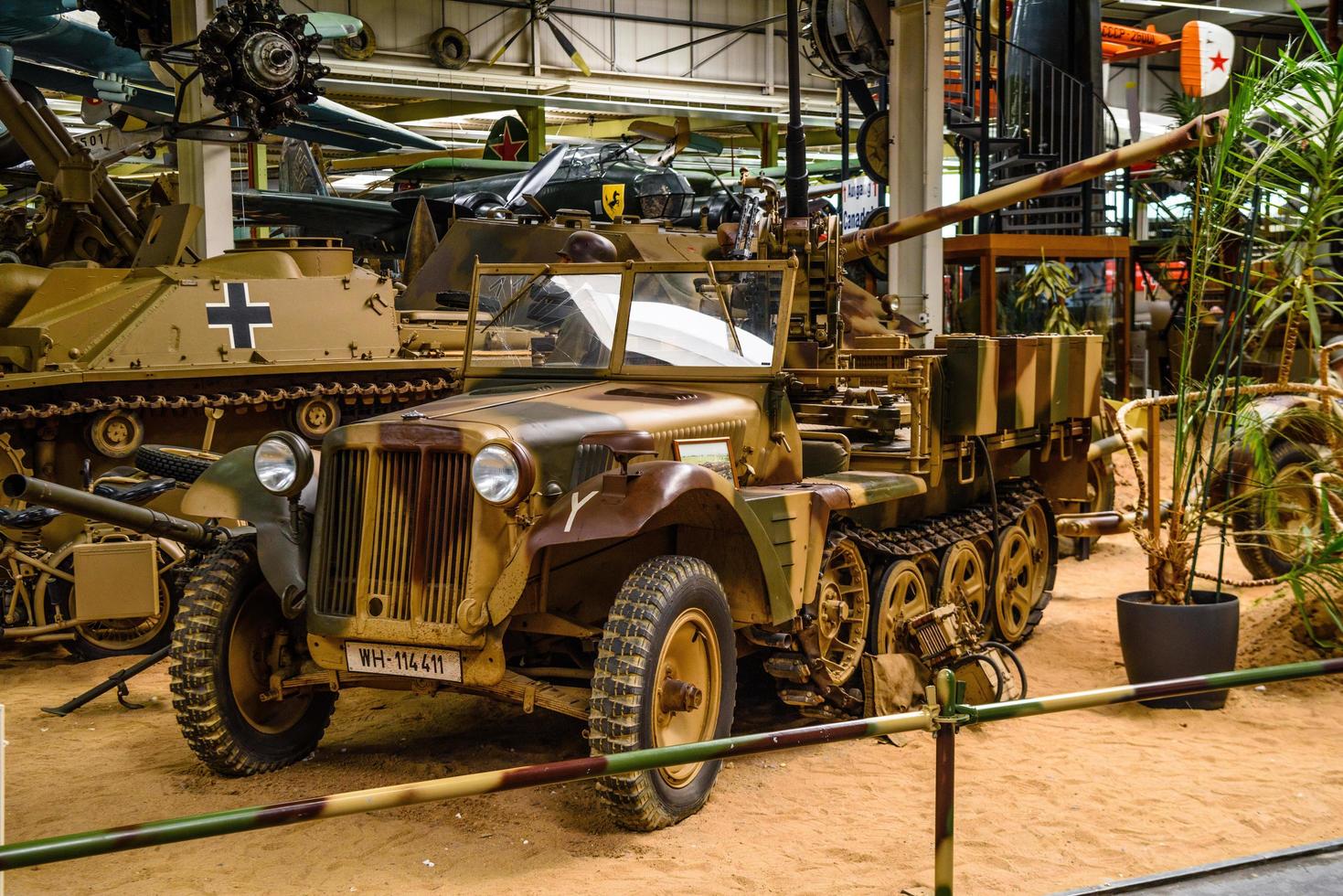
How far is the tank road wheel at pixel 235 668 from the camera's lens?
5.26 m

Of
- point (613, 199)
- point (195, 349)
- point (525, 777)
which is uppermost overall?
point (613, 199)

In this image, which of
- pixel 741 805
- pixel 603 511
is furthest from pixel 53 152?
pixel 741 805

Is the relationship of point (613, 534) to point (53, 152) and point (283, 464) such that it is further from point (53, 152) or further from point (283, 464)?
point (53, 152)

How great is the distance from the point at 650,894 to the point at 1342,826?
2.43 metres

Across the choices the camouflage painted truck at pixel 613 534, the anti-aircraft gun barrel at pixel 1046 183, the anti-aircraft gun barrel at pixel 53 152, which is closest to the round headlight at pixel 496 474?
the camouflage painted truck at pixel 613 534

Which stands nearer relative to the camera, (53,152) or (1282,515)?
(1282,515)

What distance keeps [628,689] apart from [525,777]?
5.87ft

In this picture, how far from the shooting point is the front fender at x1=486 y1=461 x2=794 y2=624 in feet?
15.2

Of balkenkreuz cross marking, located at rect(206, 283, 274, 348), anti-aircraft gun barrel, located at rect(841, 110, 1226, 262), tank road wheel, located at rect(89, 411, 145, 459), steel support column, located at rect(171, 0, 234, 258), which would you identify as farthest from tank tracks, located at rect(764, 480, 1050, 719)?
steel support column, located at rect(171, 0, 234, 258)

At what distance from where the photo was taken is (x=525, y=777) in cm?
283

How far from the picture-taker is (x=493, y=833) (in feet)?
16.1

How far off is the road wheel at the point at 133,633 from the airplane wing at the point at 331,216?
985cm

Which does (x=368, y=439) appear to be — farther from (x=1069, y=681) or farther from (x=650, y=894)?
(x=1069, y=681)

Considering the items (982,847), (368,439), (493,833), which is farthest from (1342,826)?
(368,439)
